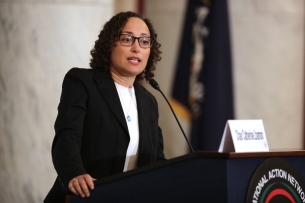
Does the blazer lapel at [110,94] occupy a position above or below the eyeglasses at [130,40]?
below

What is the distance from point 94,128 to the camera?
2.44 meters

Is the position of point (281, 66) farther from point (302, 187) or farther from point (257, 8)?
point (302, 187)

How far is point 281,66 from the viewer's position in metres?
5.66

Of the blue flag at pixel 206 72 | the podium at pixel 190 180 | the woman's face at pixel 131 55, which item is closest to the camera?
the podium at pixel 190 180

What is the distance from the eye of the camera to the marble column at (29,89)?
3500 millimetres

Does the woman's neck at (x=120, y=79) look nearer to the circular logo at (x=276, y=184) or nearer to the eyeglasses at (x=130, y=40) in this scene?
the eyeglasses at (x=130, y=40)

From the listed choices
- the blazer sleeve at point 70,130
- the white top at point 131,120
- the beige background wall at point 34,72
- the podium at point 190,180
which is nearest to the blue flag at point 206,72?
the beige background wall at point 34,72

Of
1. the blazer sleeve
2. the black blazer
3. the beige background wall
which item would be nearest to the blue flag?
the beige background wall

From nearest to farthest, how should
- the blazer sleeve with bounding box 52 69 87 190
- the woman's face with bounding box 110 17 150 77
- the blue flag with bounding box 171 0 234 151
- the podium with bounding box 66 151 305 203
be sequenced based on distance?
the podium with bounding box 66 151 305 203, the blazer sleeve with bounding box 52 69 87 190, the woman's face with bounding box 110 17 150 77, the blue flag with bounding box 171 0 234 151

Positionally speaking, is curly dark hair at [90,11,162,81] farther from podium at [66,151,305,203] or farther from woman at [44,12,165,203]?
podium at [66,151,305,203]

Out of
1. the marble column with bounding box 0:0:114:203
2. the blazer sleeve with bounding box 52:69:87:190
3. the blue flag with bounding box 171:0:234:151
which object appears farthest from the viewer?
the blue flag with bounding box 171:0:234:151

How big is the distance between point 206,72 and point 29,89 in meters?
1.95

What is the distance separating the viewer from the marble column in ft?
11.5

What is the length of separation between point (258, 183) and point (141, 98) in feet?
3.03
